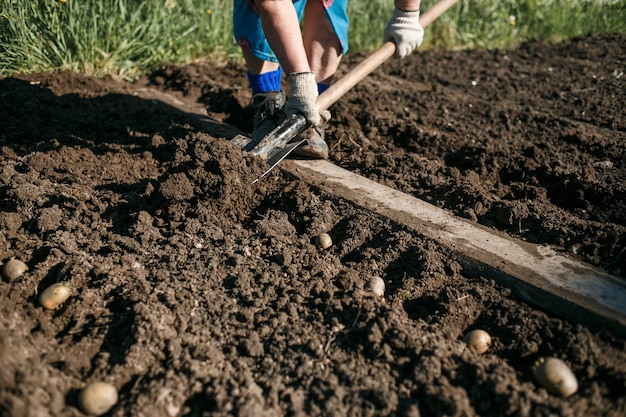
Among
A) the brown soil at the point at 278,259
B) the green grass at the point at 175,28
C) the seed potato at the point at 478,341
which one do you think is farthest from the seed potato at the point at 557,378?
the green grass at the point at 175,28

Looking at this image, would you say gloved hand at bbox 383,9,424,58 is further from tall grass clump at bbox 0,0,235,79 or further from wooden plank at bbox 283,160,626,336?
tall grass clump at bbox 0,0,235,79

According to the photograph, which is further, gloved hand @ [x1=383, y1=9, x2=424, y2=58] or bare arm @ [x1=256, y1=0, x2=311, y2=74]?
gloved hand @ [x1=383, y1=9, x2=424, y2=58]

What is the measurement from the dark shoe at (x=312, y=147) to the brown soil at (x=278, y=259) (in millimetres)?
218

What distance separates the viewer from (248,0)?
3059 millimetres

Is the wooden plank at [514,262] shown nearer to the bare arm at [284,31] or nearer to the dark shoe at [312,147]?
the dark shoe at [312,147]

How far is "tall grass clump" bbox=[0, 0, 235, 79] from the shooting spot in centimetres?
395

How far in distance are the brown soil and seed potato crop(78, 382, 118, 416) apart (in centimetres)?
5

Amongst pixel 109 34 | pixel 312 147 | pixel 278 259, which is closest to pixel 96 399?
pixel 278 259

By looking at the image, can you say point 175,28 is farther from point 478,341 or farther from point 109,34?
point 478,341

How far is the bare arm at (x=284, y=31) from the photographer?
8.52 ft

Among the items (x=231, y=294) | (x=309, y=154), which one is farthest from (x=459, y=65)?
(x=231, y=294)

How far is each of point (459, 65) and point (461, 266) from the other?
3474mm

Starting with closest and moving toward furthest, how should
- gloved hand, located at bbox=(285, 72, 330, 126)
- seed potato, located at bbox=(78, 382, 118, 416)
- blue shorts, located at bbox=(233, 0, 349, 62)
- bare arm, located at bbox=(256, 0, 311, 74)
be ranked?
seed potato, located at bbox=(78, 382, 118, 416)
bare arm, located at bbox=(256, 0, 311, 74)
gloved hand, located at bbox=(285, 72, 330, 126)
blue shorts, located at bbox=(233, 0, 349, 62)

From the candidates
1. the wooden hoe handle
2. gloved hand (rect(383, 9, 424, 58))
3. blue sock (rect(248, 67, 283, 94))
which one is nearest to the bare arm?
the wooden hoe handle
